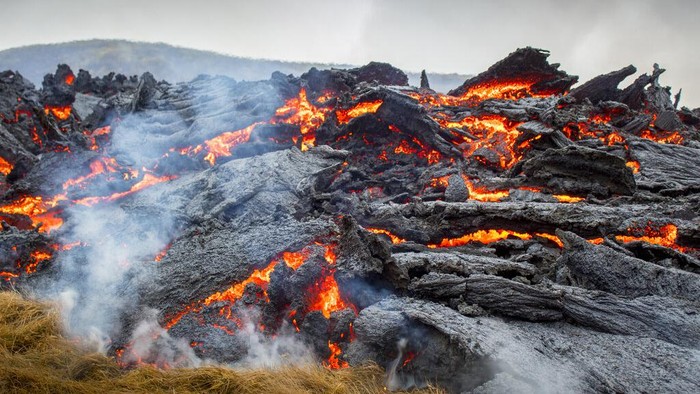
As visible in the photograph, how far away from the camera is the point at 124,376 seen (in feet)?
16.9

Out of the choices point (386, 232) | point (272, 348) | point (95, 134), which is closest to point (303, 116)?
point (386, 232)

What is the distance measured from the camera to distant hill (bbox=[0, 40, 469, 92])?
3853 cm

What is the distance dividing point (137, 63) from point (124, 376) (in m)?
45.3

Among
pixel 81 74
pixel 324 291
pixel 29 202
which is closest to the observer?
pixel 324 291

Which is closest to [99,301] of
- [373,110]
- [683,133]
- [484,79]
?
[373,110]

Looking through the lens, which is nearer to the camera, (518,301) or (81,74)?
(518,301)

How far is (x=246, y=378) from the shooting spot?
4.89 meters

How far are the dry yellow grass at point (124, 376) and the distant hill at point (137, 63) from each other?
35.4 meters

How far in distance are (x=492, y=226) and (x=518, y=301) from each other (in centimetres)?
285

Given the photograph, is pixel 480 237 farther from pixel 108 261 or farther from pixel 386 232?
pixel 108 261

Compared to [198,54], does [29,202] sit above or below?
below

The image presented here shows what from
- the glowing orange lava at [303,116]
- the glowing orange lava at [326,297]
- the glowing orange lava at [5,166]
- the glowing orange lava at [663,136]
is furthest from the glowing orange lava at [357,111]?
the glowing orange lava at [5,166]

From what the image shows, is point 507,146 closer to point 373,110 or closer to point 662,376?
point 373,110

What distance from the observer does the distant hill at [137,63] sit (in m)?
38.5
